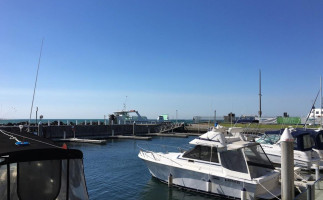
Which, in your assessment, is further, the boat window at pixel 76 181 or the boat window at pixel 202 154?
the boat window at pixel 202 154

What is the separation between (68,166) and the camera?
5168 millimetres

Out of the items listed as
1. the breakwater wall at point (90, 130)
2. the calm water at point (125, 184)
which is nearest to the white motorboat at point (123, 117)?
the breakwater wall at point (90, 130)

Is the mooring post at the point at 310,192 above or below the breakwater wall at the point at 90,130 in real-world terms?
above

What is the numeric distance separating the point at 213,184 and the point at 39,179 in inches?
367

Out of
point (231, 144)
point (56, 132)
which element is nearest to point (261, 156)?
point (231, 144)

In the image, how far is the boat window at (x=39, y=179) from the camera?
4715 mm

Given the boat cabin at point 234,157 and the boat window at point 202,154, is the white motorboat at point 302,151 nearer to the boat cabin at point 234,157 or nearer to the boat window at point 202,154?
the boat cabin at point 234,157

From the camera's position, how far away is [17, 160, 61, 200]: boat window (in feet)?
15.5

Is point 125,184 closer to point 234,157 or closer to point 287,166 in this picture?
point 234,157

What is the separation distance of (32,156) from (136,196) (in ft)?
32.4

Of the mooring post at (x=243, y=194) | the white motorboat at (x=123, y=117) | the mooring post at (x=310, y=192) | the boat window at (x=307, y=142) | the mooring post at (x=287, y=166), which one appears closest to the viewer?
the mooring post at (x=310, y=192)

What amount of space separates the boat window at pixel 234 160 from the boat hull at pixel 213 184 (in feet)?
1.86

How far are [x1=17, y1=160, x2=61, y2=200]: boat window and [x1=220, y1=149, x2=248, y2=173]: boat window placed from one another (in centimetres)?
885

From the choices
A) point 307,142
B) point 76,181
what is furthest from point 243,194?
point 307,142
